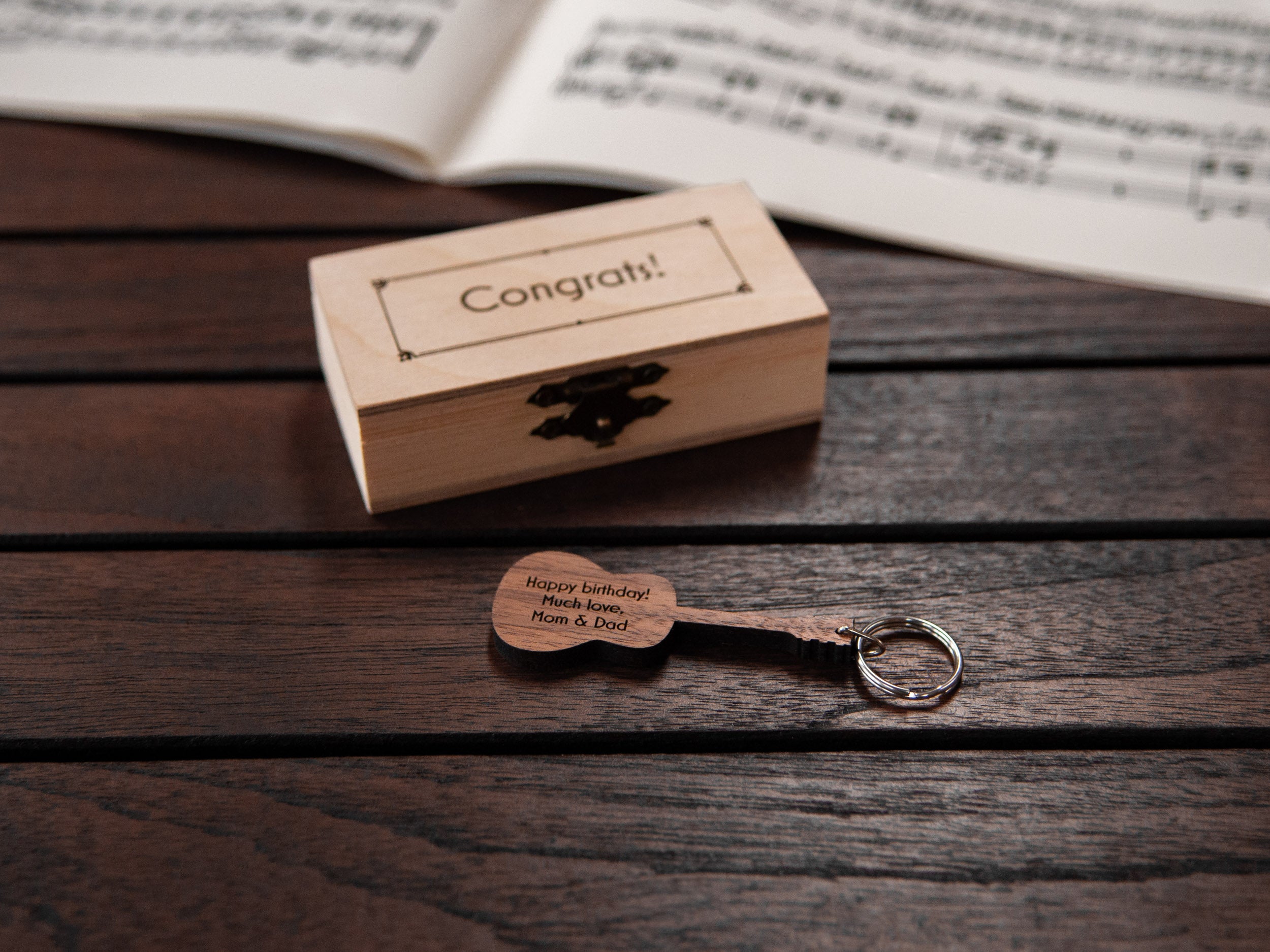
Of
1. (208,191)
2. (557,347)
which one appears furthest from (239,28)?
(557,347)

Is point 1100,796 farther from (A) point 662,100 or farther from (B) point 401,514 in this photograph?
(A) point 662,100

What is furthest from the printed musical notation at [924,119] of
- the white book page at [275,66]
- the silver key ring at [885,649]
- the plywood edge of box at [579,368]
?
the silver key ring at [885,649]

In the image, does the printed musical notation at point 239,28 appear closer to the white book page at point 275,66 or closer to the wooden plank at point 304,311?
the white book page at point 275,66

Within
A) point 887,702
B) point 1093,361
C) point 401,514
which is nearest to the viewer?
point 887,702

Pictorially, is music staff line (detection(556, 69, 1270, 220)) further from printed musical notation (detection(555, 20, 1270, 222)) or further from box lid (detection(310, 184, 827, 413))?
box lid (detection(310, 184, 827, 413))

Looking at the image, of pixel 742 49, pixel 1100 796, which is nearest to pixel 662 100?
pixel 742 49

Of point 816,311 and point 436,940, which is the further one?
point 816,311

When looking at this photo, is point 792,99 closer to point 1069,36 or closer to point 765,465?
point 1069,36
